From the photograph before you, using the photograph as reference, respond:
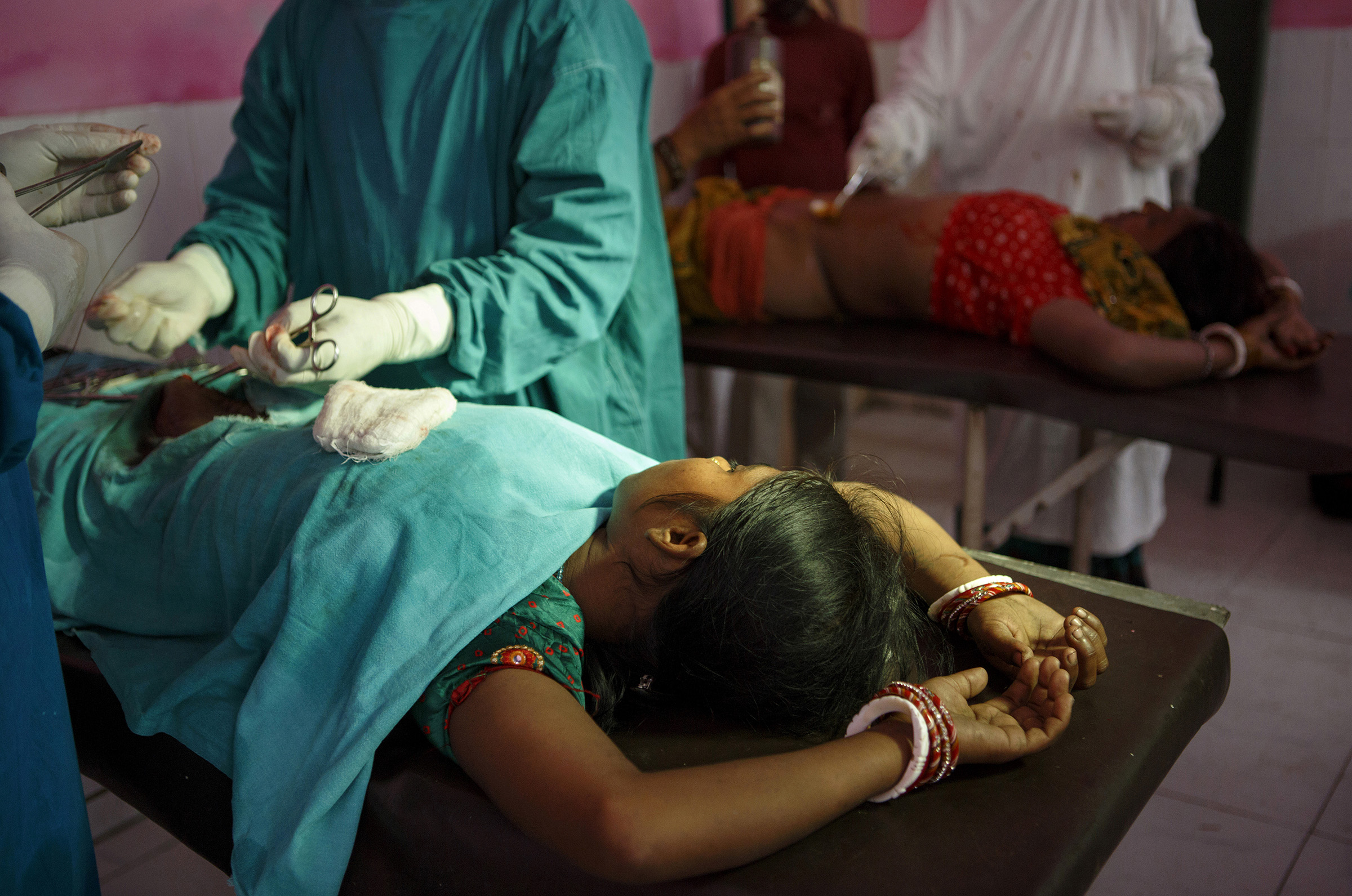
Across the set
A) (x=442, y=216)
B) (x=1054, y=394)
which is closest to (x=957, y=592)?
(x=442, y=216)

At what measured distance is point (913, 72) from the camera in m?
3.10

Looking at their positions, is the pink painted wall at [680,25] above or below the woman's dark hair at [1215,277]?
above

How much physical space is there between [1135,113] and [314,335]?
7.43 feet

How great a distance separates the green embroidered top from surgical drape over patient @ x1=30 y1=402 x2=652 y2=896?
0.06 feet

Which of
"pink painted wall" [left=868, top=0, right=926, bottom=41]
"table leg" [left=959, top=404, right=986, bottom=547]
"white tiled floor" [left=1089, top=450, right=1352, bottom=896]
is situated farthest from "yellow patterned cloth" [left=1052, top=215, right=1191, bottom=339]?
"pink painted wall" [left=868, top=0, right=926, bottom=41]

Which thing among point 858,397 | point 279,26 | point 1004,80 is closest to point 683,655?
point 279,26

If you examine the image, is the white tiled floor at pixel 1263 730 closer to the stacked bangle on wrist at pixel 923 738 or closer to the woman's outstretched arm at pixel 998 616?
the woman's outstretched arm at pixel 998 616

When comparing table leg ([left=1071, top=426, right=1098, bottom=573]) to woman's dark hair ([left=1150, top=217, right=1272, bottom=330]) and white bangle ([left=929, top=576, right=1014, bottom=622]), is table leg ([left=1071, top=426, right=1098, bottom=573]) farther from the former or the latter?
white bangle ([left=929, top=576, right=1014, bottom=622])

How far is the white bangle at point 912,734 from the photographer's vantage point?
0.90 meters

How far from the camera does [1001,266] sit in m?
2.39

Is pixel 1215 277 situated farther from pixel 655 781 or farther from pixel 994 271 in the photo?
pixel 655 781

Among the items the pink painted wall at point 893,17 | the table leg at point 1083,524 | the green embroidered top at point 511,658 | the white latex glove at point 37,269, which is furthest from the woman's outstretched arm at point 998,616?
the pink painted wall at point 893,17

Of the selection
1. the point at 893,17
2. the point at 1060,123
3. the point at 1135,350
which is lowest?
the point at 1135,350

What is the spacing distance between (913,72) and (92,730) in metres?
2.80
